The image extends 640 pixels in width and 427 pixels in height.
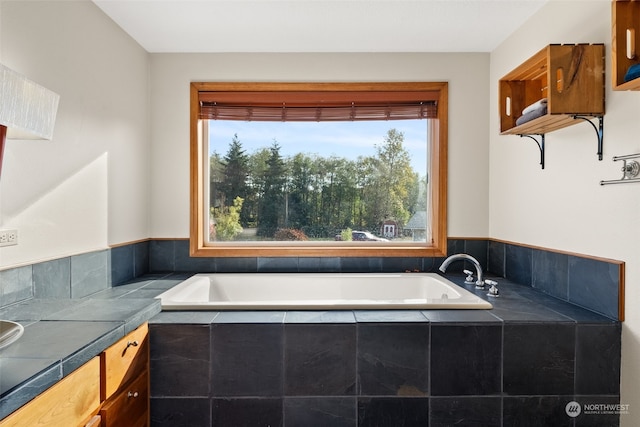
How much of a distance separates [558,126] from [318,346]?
5.61 ft

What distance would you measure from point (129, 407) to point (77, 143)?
1.38 m

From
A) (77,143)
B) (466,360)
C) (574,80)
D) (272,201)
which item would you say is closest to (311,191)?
(272,201)

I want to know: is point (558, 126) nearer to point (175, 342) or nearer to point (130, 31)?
point (175, 342)

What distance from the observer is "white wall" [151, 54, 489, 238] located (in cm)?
273

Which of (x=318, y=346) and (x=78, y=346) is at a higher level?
(x=78, y=346)

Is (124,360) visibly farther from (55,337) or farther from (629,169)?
(629,169)

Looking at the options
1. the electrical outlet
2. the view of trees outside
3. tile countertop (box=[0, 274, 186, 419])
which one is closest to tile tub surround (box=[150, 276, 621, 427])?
tile countertop (box=[0, 274, 186, 419])

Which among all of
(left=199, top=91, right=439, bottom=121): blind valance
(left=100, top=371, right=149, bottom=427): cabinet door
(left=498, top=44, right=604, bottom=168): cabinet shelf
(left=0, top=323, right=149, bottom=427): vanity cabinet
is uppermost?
(left=199, top=91, right=439, bottom=121): blind valance

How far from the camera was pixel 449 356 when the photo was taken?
5.40 feet

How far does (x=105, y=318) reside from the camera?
1436mm

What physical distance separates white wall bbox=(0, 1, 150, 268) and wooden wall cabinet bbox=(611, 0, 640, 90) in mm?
2453

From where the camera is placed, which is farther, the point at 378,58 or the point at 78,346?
the point at 378,58

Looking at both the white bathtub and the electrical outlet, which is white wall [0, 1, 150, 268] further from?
the white bathtub

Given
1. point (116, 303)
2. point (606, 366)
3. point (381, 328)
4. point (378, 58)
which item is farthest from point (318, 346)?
point (378, 58)
